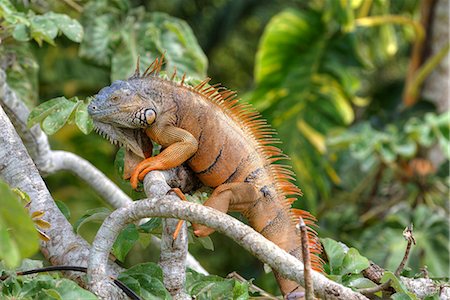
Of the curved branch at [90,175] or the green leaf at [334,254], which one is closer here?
the green leaf at [334,254]

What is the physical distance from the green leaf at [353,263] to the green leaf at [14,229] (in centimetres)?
87

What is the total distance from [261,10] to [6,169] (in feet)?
20.3

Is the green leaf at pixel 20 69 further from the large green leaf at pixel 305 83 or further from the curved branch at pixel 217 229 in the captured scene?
the large green leaf at pixel 305 83

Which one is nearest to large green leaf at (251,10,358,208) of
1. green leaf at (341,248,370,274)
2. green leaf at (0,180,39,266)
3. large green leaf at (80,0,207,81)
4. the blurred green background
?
the blurred green background

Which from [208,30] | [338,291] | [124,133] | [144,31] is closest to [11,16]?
[124,133]

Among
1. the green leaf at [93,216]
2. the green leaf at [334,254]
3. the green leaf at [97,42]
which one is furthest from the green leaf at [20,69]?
the green leaf at [334,254]

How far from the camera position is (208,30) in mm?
7621

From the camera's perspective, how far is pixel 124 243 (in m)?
1.96

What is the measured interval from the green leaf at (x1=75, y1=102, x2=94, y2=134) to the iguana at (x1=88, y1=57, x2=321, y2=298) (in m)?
0.06

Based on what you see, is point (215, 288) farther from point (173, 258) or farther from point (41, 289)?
point (41, 289)

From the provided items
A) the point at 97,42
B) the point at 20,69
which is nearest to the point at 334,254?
the point at 20,69

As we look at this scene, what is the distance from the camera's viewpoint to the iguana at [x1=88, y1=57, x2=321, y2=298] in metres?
2.24

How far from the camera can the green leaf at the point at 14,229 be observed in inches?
49.4

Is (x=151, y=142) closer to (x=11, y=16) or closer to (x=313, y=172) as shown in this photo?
(x=11, y=16)
